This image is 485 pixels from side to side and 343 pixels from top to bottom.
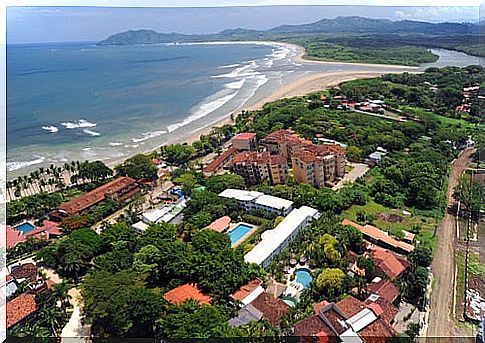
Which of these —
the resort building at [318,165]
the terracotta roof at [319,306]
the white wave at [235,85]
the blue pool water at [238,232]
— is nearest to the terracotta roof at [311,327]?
the terracotta roof at [319,306]

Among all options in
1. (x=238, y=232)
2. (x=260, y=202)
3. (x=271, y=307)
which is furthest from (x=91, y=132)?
(x=271, y=307)

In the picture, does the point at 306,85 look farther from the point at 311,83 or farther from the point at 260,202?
the point at 260,202

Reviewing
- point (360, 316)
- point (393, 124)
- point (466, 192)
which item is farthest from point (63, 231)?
point (393, 124)

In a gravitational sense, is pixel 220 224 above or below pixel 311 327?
above

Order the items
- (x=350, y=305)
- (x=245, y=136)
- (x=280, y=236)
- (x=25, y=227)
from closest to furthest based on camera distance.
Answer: (x=350, y=305) < (x=280, y=236) < (x=25, y=227) < (x=245, y=136)

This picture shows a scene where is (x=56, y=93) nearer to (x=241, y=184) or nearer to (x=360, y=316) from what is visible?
(x=241, y=184)

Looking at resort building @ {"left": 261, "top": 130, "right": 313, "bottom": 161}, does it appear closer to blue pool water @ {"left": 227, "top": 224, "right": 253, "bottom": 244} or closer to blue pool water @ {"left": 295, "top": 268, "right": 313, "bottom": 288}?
blue pool water @ {"left": 227, "top": 224, "right": 253, "bottom": 244}

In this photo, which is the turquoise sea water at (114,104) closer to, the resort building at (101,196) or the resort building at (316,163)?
the resort building at (101,196)
